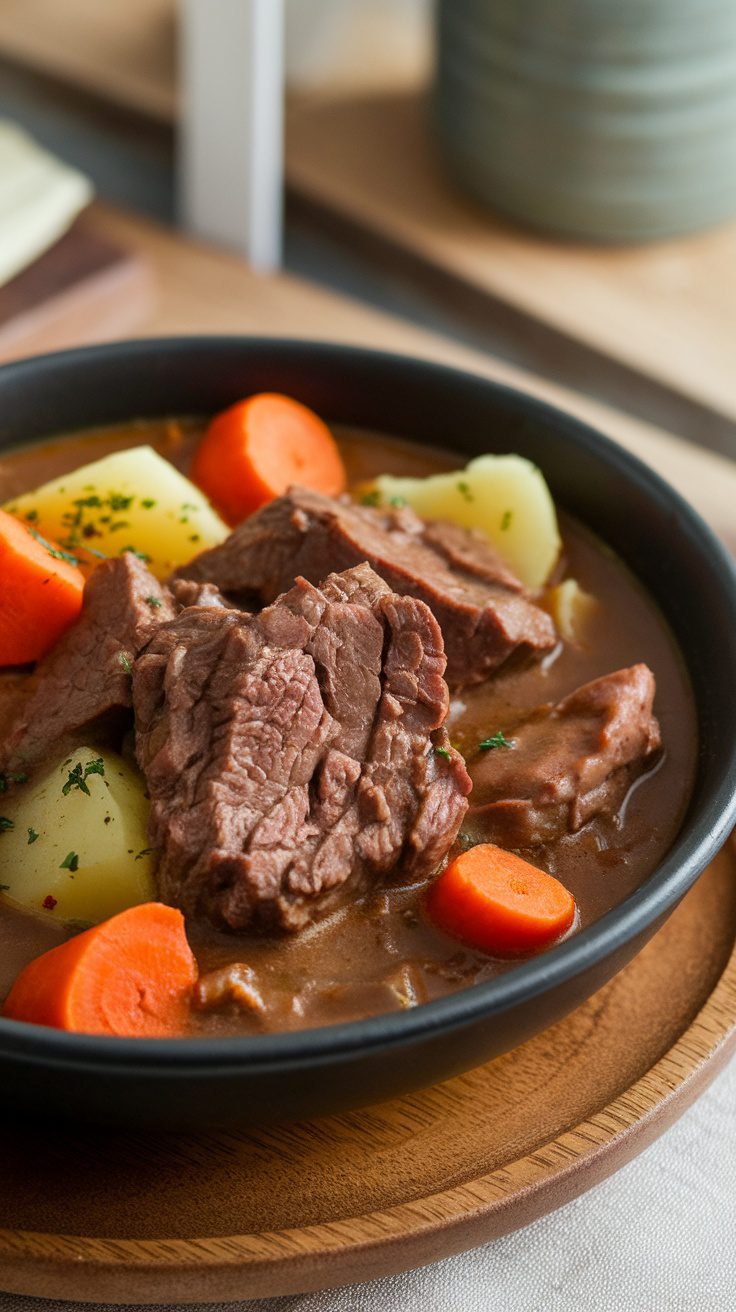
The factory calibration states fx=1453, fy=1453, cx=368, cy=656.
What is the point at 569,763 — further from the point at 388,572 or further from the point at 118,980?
the point at 118,980

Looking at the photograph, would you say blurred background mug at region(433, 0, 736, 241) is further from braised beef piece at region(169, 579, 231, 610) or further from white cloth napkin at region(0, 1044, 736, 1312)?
white cloth napkin at region(0, 1044, 736, 1312)

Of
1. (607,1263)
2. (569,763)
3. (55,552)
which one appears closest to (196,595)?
(55,552)

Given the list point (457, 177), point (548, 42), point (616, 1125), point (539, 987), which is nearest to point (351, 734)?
point (539, 987)

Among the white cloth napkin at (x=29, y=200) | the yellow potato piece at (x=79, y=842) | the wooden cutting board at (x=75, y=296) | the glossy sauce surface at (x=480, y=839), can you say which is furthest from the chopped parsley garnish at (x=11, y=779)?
the white cloth napkin at (x=29, y=200)

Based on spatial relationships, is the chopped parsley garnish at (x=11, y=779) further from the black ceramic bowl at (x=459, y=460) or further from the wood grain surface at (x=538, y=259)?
the wood grain surface at (x=538, y=259)

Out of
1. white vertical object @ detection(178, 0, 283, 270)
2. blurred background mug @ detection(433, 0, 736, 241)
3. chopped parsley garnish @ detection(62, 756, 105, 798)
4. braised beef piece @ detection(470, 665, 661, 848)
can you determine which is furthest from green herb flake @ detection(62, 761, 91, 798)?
blurred background mug @ detection(433, 0, 736, 241)

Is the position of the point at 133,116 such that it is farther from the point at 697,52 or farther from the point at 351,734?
the point at 351,734
